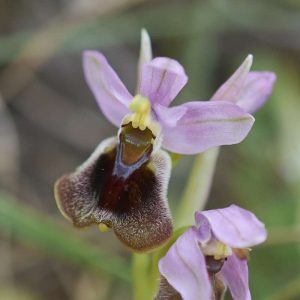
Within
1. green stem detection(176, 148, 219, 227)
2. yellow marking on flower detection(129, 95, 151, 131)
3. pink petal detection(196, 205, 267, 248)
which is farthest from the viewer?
green stem detection(176, 148, 219, 227)

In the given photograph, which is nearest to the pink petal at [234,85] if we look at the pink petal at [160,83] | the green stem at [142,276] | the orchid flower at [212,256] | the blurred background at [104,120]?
the pink petal at [160,83]

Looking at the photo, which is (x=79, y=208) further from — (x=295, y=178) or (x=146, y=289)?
(x=295, y=178)

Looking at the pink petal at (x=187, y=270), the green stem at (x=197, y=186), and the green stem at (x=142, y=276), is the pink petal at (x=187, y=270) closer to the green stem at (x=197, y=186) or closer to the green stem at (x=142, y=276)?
the green stem at (x=142, y=276)

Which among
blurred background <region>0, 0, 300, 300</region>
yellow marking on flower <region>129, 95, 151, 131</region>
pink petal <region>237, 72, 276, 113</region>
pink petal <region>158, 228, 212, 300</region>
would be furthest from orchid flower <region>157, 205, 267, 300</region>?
blurred background <region>0, 0, 300, 300</region>

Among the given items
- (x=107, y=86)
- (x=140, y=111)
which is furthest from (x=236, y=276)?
(x=107, y=86)

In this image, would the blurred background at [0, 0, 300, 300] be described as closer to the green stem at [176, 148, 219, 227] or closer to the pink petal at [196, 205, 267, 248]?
the green stem at [176, 148, 219, 227]

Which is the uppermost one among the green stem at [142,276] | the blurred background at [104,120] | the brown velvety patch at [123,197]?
the brown velvety patch at [123,197]

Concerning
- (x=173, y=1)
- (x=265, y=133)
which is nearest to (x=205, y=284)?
(x=265, y=133)

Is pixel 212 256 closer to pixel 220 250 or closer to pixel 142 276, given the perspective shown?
pixel 220 250
